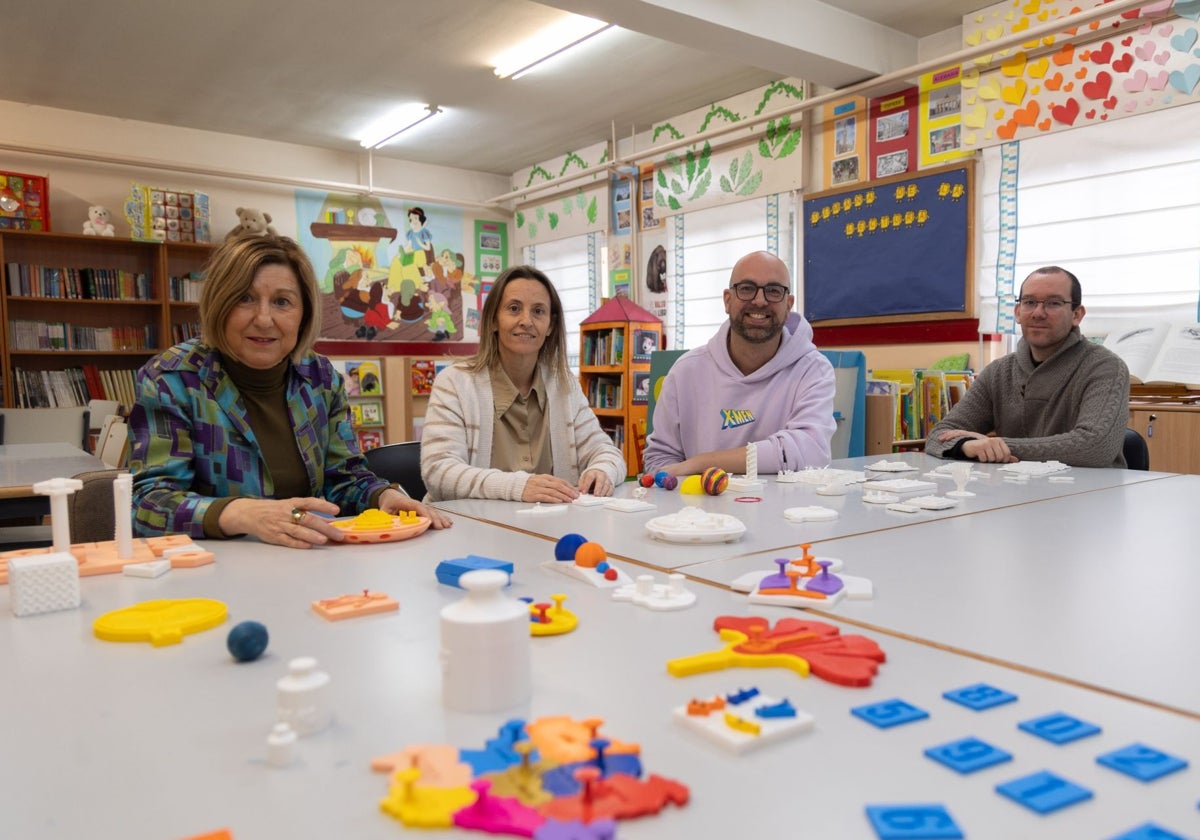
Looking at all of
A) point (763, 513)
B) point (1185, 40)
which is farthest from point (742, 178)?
point (763, 513)

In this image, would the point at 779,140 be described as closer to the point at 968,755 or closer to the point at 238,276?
the point at 238,276

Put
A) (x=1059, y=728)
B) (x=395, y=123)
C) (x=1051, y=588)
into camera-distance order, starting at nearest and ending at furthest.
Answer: (x=1059, y=728), (x=1051, y=588), (x=395, y=123)

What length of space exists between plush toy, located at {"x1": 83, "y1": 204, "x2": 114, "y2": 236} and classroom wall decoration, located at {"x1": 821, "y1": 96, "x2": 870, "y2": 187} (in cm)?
506

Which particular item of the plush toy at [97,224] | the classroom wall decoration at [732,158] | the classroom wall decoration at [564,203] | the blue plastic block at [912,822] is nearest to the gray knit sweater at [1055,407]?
the blue plastic block at [912,822]

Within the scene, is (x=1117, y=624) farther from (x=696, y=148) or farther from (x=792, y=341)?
(x=696, y=148)

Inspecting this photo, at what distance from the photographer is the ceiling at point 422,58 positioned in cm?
414

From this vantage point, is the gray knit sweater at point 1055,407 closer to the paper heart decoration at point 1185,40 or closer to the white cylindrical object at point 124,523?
the paper heart decoration at point 1185,40

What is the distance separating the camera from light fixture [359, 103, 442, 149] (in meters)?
5.86

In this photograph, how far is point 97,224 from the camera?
5.73m

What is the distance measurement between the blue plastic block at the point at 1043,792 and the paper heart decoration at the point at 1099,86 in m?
4.27

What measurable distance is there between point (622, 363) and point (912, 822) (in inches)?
195

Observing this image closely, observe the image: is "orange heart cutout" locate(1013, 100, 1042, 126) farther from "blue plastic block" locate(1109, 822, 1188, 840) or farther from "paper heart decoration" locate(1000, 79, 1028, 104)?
"blue plastic block" locate(1109, 822, 1188, 840)

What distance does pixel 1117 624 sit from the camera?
88cm

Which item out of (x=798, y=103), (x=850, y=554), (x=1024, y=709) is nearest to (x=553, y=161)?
(x=798, y=103)
